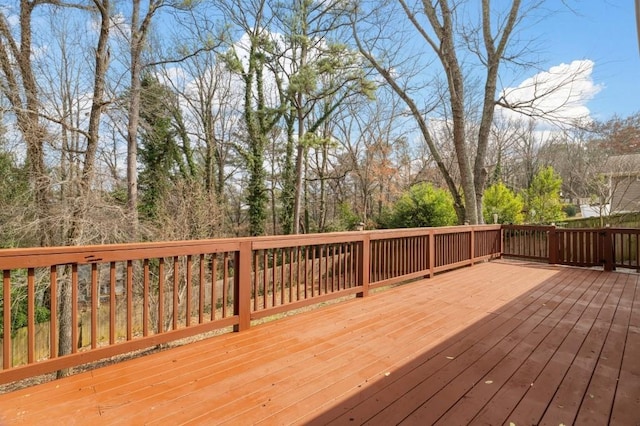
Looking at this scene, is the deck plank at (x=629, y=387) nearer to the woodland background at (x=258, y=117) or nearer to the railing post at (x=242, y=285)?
the railing post at (x=242, y=285)

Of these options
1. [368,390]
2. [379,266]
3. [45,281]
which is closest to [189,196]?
[45,281]

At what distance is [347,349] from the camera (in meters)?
2.72

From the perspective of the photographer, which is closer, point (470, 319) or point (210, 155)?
point (470, 319)

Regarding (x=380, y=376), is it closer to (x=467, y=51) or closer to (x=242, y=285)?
(x=242, y=285)

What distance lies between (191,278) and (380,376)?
9.26 feet

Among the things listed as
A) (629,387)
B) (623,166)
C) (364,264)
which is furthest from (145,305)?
(623,166)

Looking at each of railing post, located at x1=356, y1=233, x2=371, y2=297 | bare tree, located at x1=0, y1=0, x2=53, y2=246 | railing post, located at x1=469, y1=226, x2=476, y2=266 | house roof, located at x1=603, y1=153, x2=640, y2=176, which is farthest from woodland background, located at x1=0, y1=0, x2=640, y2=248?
railing post, located at x1=356, y1=233, x2=371, y2=297

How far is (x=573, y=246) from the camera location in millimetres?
6965

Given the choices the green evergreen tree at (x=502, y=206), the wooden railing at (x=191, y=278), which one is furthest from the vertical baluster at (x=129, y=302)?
the green evergreen tree at (x=502, y=206)

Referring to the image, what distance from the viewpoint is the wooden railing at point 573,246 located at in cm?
646

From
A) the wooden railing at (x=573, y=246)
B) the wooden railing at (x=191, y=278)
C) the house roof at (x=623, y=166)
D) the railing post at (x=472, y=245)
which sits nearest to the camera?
the wooden railing at (x=191, y=278)

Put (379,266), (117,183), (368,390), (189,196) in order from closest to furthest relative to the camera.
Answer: (368,390)
(379,266)
(117,183)
(189,196)

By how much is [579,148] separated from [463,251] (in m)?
17.0

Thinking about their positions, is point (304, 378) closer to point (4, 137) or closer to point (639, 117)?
point (4, 137)
